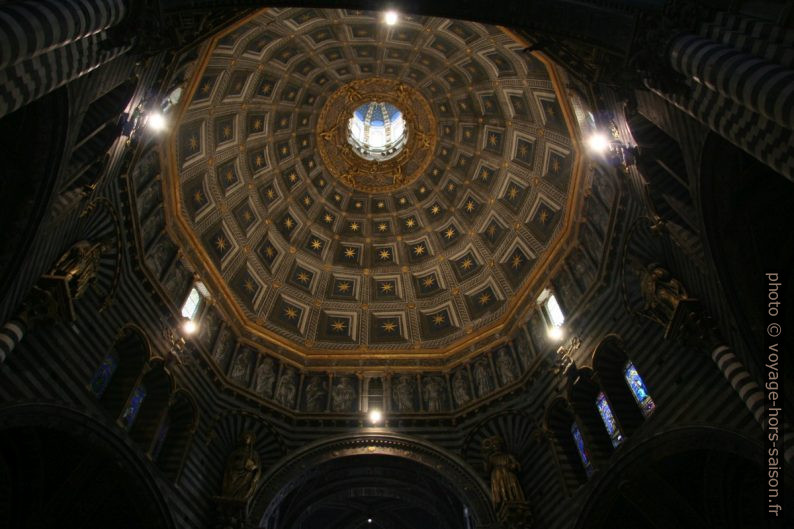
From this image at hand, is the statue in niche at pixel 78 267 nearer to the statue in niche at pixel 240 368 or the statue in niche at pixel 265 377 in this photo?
the statue in niche at pixel 240 368

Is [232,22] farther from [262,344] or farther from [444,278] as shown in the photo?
[444,278]

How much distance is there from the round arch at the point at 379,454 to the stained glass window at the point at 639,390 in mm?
6495

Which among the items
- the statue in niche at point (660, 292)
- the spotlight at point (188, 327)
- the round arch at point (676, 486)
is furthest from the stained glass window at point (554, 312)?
the spotlight at point (188, 327)

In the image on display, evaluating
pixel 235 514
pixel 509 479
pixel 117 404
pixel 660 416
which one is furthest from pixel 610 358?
pixel 117 404

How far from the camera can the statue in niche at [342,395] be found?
2444 cm

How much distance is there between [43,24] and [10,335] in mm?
7328

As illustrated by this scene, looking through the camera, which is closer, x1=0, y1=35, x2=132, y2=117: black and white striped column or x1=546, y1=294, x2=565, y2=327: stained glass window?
x1=0, y1=35, x2=132, y2=117: black and white striped column

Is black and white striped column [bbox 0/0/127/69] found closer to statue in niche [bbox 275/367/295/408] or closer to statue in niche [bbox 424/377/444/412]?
statue in niche [bbox 275/367/295/408]

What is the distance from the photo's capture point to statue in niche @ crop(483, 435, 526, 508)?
63.4ft

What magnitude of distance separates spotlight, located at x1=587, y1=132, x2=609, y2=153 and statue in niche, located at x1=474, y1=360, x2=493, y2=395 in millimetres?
10376

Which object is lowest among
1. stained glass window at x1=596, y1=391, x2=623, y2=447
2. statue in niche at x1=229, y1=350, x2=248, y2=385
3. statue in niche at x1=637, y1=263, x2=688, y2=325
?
stained glass window at x1=596, y1=391, x2=623, y2=447

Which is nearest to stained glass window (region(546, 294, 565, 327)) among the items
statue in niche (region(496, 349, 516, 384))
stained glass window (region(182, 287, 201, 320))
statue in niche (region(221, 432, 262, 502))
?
Result: statue in niche (region(496, 349, 516, 384))

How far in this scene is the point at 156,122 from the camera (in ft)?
63.1

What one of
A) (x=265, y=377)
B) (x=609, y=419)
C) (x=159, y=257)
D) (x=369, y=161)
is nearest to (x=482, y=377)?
(x=609, y=419)
